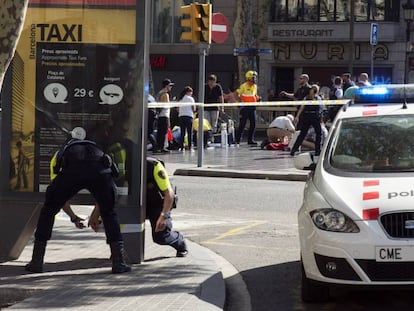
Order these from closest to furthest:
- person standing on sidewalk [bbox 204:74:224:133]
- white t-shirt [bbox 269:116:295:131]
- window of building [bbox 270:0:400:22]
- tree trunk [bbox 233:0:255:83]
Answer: white t-shirt [bbox 269:116:295:131], person standing on sidewalk [bbox 204:74:224:133], tree trunk [bbox 233:0:255:83], window of building [bbox 270:0:400:22]

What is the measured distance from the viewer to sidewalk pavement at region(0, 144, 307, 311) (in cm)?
667

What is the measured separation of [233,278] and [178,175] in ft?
30.9

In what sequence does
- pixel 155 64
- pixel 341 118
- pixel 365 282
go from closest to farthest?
1. pixel 365 282
2. pixel 341 118
3. pixel 155 64

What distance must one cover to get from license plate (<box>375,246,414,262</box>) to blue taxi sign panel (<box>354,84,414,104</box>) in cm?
216

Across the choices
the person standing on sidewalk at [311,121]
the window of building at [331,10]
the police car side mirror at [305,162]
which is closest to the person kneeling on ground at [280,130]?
the person standing on sidewalk at [311,121]

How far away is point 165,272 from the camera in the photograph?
795cm

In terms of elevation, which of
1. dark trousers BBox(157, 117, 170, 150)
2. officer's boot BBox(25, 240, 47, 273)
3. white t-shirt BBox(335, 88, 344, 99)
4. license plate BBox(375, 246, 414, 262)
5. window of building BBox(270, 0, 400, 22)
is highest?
window of building BBox(270, 0, 400, 22)

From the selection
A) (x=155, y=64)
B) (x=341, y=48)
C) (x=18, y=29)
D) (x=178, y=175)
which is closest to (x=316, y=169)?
(x=18, y=29)

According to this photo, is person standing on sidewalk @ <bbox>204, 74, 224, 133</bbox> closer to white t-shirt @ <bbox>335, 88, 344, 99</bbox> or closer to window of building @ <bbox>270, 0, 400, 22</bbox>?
white t-shirt @ <bbox>335, 88, 344, 99</bbox>

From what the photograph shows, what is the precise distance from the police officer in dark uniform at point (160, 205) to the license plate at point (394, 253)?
2594 mm

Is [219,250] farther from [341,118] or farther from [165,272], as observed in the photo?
[341,118]

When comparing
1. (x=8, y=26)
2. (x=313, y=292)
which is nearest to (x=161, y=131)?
(x=313, y=292)

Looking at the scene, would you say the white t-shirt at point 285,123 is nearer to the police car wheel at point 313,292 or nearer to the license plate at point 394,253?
the police car wheel at point 313,292

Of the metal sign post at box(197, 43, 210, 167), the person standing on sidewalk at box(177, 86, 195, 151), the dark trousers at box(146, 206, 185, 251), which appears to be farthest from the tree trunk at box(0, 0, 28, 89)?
the person standing on sidewalk at box(177, 86, 195, 151)
